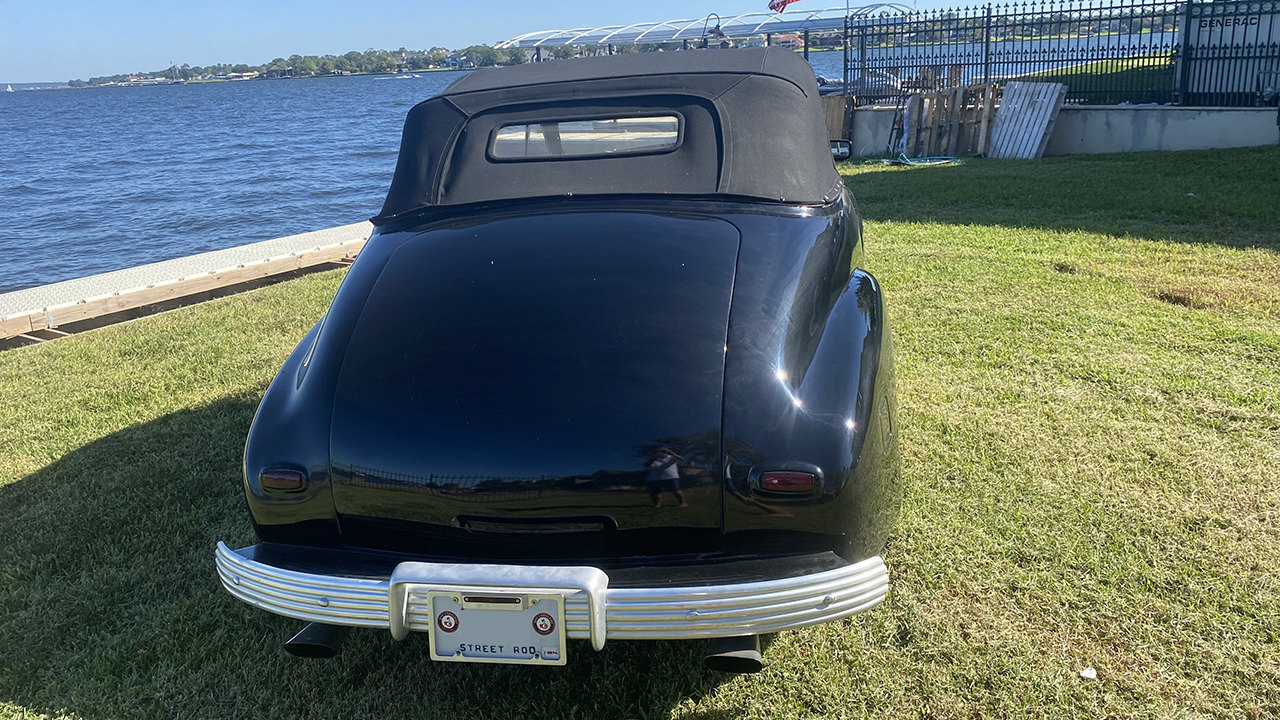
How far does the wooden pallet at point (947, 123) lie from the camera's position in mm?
13445

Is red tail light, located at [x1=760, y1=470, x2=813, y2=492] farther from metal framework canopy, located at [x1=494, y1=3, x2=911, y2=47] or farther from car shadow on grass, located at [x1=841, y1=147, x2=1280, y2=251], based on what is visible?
metal framework canopy, located at [x1=494, y1=3, x2=911, y2=47]

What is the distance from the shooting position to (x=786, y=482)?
2156 mm

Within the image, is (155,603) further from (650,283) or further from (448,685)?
(650,283)

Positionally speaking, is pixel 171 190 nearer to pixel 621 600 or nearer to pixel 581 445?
pixel 581 445

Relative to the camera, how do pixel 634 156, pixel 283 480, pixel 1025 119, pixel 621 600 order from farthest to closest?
pixel 1025 119
pixel 634 156
pixel 283 480
pixel 621 600

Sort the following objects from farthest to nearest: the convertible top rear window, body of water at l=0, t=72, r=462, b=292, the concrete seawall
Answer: body of water at l=0, t=72, r=462, b=292
the concrete seawall
the convertible top rear window

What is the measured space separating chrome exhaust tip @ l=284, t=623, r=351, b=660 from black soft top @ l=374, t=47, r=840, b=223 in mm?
1430

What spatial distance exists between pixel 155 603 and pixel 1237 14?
46.7ft

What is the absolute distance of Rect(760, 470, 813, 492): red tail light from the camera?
2154mm

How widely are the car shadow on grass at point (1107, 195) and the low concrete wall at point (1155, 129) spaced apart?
0.87 meters

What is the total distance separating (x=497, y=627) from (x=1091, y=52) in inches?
565

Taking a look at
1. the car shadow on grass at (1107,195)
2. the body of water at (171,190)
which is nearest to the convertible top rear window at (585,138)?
the car shadow on grass at (1107,195)

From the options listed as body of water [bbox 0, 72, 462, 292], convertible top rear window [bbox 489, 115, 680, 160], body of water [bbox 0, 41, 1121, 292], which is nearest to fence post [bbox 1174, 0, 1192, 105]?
body of water [bbox 0, 41, 1121, 292]

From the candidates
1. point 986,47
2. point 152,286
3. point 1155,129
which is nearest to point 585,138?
point 152,286
